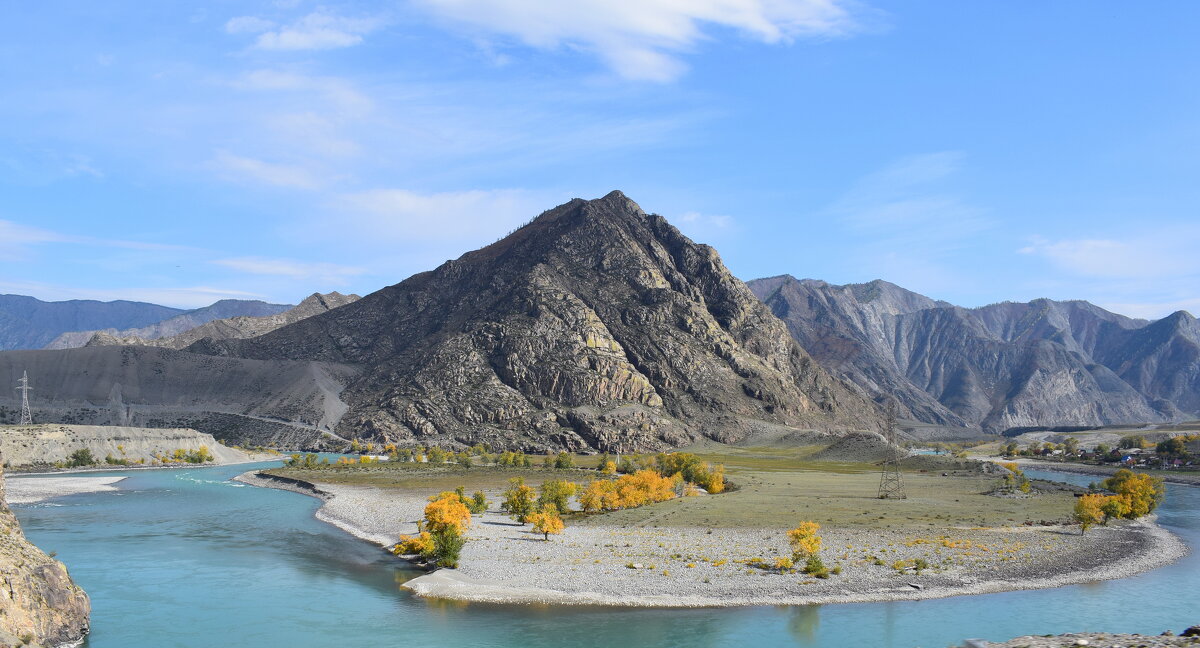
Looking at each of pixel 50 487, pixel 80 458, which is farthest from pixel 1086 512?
pixel 80 458

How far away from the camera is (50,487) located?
120m

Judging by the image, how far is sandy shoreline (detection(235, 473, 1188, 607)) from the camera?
170 feet

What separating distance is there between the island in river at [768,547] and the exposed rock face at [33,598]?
19294 millimetres

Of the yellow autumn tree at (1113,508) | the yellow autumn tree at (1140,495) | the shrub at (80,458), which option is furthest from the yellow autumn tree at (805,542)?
the shrub at (80,458)

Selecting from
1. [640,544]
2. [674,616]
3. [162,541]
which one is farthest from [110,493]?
[674,616]

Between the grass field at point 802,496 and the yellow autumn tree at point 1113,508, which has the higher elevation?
the yellow autumn tree at point 1113,508

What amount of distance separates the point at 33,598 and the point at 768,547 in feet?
158

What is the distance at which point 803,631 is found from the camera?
44656 mm

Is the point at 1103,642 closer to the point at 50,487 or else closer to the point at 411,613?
the point at 411,613

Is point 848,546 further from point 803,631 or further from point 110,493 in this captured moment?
point 110,493

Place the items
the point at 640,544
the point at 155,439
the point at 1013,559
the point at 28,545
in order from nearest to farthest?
the point at 28,545 → the point at 1013,559 → the point at 640,544 → the point at 155,439

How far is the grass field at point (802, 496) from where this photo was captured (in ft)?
269

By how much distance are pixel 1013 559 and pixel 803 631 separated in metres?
26.5

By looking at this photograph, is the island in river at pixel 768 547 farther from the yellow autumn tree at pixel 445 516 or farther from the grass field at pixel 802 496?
the yellow autumn tree at pixel 445 516
